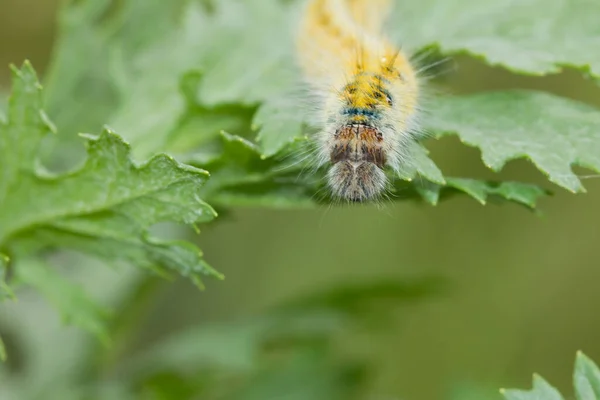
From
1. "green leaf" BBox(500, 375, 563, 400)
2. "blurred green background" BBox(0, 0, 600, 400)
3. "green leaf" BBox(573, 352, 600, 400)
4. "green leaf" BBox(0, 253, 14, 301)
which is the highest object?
"blurred green background" BBox(0, 0, 600, 400)

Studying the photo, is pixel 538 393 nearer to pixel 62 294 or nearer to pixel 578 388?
pixel 578 388

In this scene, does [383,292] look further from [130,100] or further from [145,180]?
[145,180]

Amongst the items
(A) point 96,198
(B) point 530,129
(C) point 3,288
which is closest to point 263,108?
(A) point 96,198

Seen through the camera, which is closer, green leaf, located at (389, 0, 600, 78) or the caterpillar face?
the caterpillar face

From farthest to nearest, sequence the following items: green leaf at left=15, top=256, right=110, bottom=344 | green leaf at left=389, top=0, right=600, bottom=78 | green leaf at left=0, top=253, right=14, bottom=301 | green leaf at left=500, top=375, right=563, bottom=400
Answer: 1. green leaf at left=15, top=256, right=110, bottom=344
2. green leaf at left=389, top=0, right=600, bottom=78
3. green leaf at left=0, top=253, right=14, bottom=301
4. green leaf at left=500, top=375, right=563, bottom=400

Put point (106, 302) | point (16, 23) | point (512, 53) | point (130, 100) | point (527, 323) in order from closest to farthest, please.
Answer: point (512, 53), point (130, 100), point (106, 302), point (527, 323), point (16, 23)

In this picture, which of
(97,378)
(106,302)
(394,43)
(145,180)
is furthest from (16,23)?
(145,180)

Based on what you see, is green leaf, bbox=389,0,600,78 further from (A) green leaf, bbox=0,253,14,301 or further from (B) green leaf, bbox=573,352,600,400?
(A) green leaf, bbox=0,253,14,301

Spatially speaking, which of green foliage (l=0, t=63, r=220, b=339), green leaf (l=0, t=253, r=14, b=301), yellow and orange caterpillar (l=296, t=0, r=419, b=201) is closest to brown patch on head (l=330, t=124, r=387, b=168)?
yellow and orange caterpillar (l=296, t=0, r=419, b=201)
